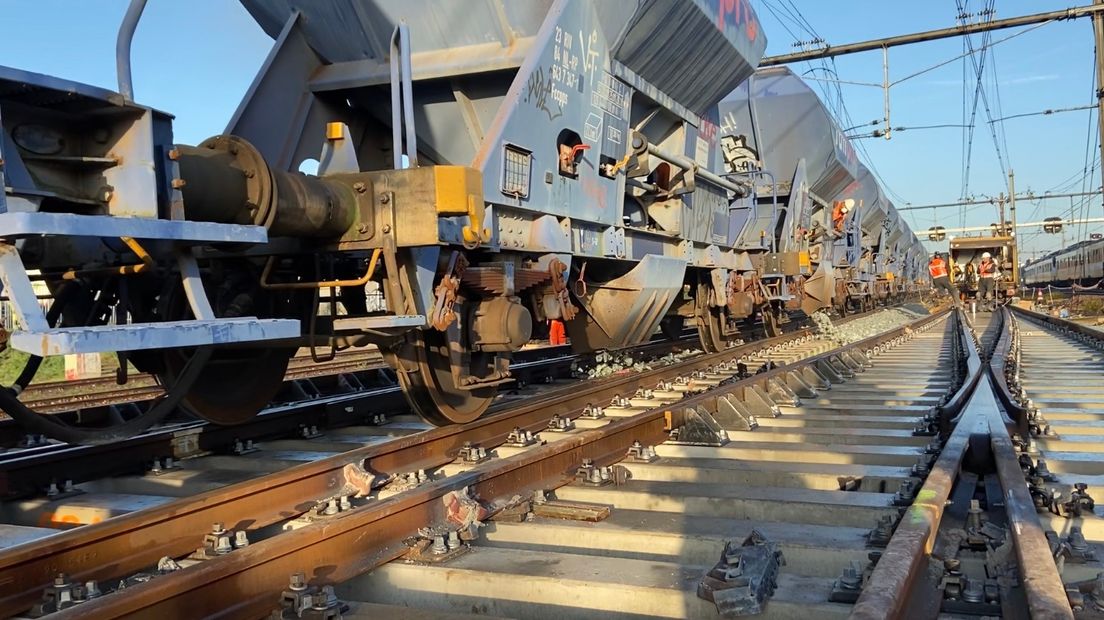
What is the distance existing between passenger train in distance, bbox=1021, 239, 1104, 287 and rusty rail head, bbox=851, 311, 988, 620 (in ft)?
123

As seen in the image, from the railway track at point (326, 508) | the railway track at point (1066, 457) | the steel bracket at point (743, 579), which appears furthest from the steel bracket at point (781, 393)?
the steel bracket at point (743, 579)

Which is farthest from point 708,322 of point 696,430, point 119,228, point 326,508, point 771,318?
point 119,228

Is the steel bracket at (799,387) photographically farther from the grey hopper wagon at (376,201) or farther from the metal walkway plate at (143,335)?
the metal walkway plate at (143,335)

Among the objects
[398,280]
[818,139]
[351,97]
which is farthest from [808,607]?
[818,139]

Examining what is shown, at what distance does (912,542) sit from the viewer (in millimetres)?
2672

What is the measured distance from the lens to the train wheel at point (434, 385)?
5004 millimetres

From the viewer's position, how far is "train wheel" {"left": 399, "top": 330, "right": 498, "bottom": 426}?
500cm

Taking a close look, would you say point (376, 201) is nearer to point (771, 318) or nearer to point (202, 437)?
point (202, 437)

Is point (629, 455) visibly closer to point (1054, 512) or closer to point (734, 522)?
point (734, 522)

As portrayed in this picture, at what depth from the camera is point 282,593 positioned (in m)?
2.59

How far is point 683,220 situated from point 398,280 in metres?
4.13

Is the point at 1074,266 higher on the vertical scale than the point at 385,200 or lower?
higher

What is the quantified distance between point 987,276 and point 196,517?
26.0m

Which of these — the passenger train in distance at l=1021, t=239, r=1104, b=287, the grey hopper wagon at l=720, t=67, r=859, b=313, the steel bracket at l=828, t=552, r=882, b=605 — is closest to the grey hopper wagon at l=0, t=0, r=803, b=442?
the steel bracket at l=828, t=552, r=882, b=605
